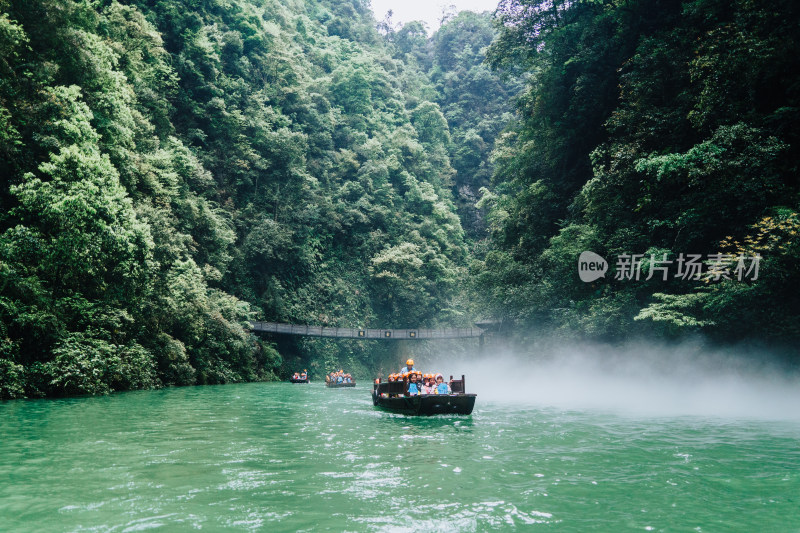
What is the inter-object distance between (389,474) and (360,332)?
2846 centimetres

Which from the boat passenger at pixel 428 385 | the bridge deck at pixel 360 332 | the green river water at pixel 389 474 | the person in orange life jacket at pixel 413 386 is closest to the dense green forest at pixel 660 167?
the green river water at pixel 389 474

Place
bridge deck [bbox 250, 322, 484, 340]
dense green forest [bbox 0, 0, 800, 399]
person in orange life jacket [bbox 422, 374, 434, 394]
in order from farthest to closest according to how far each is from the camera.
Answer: bridge deck [bbox 250, 322, 484, 340]
person in orange life jacket [bbox 422, 374, 434, 394]
dense green forest [bbox 0, 0, 800, 399]

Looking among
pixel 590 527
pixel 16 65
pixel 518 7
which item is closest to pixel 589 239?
pixel 518 7

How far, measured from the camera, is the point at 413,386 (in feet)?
46.5

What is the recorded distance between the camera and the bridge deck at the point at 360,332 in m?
31.4

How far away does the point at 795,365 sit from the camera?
14.7 metres

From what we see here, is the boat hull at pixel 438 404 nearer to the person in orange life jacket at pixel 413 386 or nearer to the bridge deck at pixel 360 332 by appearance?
the person in orange life jacket at pixel 413 386

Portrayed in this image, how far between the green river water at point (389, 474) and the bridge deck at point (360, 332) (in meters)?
19.1

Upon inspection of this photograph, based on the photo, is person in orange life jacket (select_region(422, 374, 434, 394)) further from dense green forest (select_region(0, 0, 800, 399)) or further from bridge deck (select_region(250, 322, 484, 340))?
bridge deck (select_region(250, 322, 484, 340))

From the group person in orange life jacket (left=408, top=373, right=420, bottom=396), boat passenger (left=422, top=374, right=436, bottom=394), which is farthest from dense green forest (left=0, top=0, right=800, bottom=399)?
person in orange life jacket (left=408, top=373, right=420, bottom=396)

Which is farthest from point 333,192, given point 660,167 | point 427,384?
point 660,167

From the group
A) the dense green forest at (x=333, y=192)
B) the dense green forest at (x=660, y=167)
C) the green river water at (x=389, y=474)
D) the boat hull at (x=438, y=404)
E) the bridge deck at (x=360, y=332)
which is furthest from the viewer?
the bridge deck at (x=360, y=332)

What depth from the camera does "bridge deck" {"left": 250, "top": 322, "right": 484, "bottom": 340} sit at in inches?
1235

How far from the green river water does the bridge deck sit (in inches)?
752
